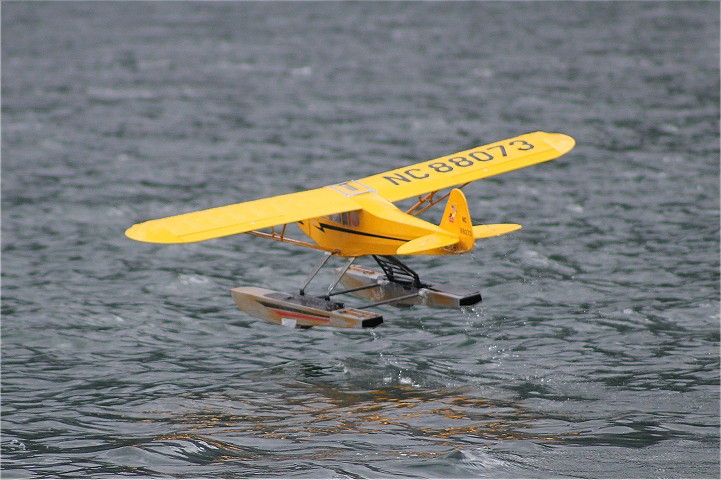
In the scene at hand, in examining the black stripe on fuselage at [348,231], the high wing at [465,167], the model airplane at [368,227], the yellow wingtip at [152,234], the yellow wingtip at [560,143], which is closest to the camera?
the yellow wingtip at [152,234]

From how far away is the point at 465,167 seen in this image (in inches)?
1073

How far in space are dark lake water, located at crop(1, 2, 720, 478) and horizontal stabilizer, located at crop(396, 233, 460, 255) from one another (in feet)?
11.4

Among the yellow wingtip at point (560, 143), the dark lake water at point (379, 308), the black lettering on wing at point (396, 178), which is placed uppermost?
the yellow wingtip at point (560, 143)

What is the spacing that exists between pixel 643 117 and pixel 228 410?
34.8m

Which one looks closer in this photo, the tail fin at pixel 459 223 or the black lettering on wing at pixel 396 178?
the tail fin at pixel 459 223

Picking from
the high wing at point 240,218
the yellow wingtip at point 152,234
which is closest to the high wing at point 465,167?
the high wing at point 240,218

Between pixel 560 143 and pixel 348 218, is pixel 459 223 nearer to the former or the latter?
pixel 348 218

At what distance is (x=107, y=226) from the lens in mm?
37844

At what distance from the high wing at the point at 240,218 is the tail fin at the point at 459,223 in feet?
8.49

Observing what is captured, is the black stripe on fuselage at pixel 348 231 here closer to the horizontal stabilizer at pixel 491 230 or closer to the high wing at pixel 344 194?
the high wing at pixel 344 194

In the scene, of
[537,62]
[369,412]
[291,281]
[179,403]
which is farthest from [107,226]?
[537,62]

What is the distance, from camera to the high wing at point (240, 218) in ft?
73.3

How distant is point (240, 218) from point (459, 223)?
4728mm

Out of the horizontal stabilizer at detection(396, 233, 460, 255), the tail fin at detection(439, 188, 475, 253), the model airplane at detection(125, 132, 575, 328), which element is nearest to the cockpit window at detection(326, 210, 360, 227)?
the model airplane at detection(125, 132, 575, 328)
